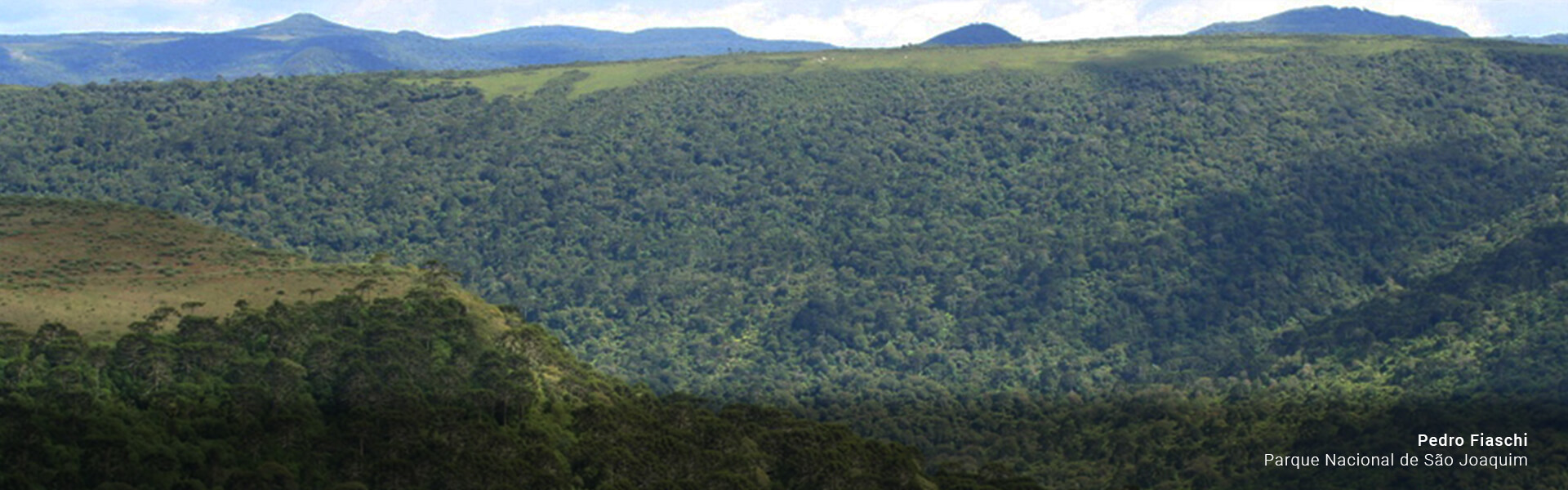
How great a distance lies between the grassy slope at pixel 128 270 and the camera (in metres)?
102

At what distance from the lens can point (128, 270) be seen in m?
120

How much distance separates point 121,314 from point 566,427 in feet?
89.5

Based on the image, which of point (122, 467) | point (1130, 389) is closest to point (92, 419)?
point (122, 467)

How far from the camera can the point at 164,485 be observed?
7444 cm

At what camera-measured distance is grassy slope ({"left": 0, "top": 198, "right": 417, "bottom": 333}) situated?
10250cm

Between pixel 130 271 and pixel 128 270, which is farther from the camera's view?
pixel 128 270

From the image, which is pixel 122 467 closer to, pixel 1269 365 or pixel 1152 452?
pixel 1152 452

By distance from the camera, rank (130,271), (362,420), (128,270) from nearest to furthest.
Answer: (362,420) → (130,271) → (128,270)

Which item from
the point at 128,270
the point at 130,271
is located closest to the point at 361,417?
the point at 130,271

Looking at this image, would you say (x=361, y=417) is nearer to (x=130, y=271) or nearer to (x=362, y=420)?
(x=362, y=420)

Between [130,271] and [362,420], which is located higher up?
[130,271]

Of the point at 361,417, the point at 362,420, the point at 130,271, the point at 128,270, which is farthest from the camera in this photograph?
the point at 128,270

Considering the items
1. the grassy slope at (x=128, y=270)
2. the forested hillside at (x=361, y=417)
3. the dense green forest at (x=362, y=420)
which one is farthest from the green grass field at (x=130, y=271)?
the dense green forest at (x=362, y=420)

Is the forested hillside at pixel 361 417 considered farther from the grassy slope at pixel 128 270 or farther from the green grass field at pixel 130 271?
the grassy slope at pixel 128 270
